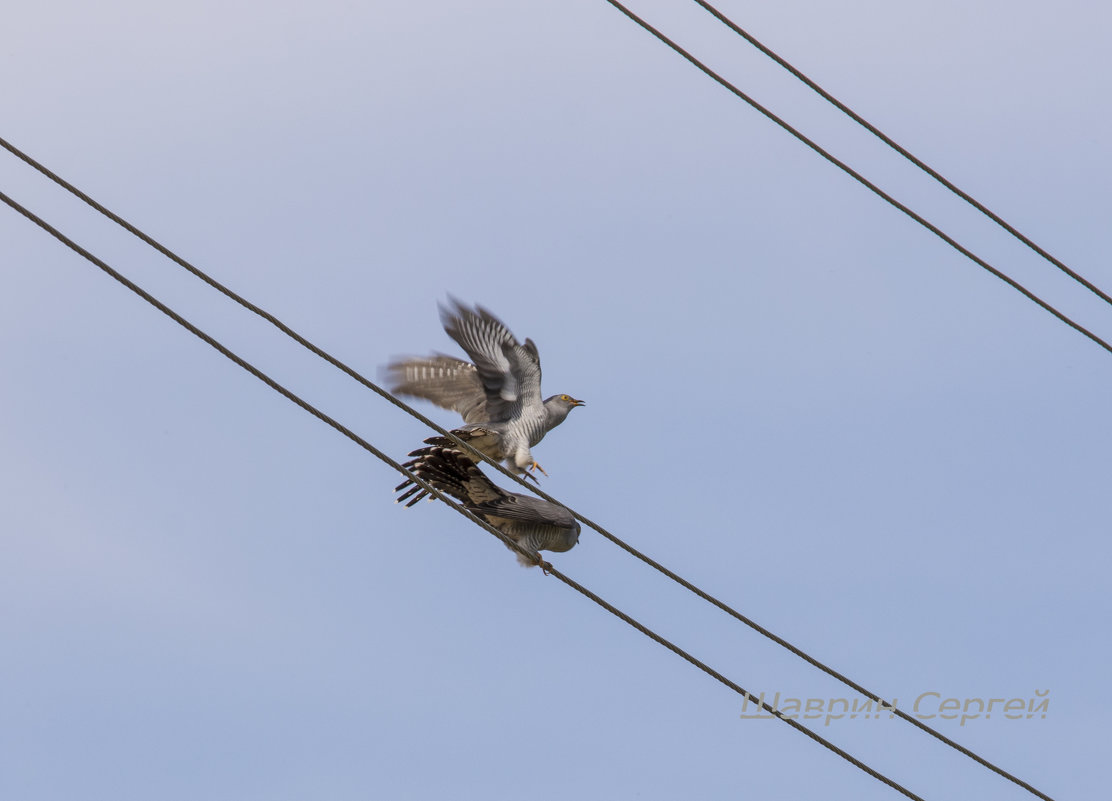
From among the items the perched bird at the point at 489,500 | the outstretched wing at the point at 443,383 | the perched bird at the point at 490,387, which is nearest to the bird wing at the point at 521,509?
the perched bird at the point at 489,500

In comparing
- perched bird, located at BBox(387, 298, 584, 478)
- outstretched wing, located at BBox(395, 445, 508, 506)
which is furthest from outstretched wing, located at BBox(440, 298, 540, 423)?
outstretched wing, located at BBox(395, 445, 508, 506)

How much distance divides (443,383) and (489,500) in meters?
3.60

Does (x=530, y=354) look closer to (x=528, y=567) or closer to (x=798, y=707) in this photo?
(x=528, y=567)

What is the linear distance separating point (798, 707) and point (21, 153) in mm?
5319

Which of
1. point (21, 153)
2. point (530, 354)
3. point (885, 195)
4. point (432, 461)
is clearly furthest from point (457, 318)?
point (21, 153)

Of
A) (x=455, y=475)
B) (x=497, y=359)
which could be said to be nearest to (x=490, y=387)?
(x=497, y=359)

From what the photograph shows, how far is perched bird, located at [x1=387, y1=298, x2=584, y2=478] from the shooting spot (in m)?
12.6

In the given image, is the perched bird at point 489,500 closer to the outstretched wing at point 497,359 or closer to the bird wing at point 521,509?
the bird wing at point 521,509

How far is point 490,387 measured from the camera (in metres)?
13.2

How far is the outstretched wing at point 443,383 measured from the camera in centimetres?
1334

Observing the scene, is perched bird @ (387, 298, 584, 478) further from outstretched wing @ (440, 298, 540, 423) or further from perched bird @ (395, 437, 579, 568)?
perched bird @ (395, 437, 579, 568)

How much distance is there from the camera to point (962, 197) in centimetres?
651

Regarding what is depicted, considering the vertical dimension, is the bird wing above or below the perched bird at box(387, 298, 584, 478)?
below

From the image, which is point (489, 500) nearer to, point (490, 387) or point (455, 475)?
point (455, 475)
